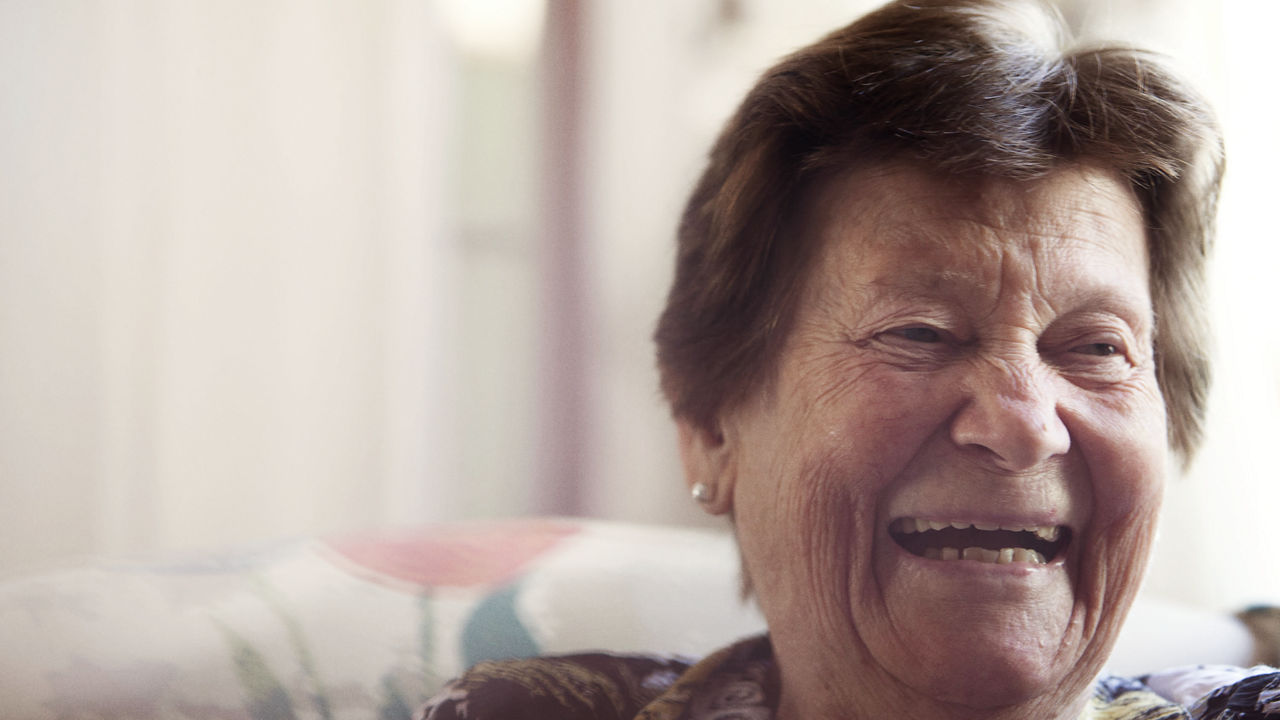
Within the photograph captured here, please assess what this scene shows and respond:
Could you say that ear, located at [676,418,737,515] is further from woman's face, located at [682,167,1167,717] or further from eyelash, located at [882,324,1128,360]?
eyelash, located at [882,324,1128,360]

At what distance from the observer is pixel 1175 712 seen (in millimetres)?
891

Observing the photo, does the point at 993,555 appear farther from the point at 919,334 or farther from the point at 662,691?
the point at 662,691

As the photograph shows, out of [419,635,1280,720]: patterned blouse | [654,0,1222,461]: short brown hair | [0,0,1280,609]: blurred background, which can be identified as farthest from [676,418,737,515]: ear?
[0,0,1280,609]: blurred background

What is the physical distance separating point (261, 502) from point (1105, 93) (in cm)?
167

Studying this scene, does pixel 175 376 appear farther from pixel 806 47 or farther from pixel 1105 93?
pixel 1105 93

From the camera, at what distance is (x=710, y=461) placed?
104cm

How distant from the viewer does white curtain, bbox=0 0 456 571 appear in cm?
170

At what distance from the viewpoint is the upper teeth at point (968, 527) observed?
792mm

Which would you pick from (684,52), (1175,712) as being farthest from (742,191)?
(684,52)

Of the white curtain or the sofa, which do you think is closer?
the sofa

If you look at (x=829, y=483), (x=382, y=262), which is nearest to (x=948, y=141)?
(x=829, y=483)

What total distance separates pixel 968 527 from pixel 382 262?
1482 millimetres

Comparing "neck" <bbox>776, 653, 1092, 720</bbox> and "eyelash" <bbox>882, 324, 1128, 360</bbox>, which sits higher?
"eyelash" <bbox>882, 324, 1128, 360</bbox>

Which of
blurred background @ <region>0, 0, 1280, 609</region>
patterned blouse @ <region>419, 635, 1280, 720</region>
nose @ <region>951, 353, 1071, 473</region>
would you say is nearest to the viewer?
nose @ <region>951, 353, 1071, 473</region>
